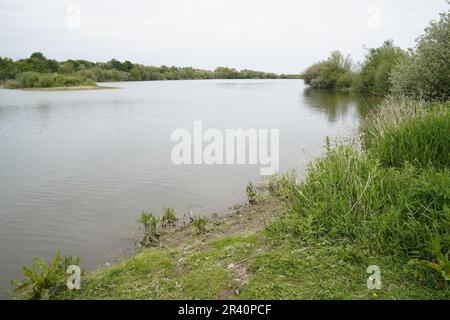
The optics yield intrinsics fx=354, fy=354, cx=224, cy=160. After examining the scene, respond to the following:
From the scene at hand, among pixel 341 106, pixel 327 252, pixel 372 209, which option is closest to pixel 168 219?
pixel 327 252

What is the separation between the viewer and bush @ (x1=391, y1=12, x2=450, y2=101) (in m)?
16.3

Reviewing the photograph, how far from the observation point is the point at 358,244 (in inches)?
180

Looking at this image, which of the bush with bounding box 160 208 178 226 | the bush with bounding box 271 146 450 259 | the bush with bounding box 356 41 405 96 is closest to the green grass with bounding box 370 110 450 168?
the bush with bounding box 271 146 450 259

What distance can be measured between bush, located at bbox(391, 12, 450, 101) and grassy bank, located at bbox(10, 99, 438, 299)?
12.1m

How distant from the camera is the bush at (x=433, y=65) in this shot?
1631cm

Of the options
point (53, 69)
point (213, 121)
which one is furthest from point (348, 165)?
point (53, 69)

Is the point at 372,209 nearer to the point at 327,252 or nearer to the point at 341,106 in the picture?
the point at 327,252

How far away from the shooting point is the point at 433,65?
1650cm

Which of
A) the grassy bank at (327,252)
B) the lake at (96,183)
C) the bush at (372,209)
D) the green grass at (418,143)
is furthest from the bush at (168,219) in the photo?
the green grass at (418,143)

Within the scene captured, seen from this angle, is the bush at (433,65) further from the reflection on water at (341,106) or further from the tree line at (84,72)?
the tree line at (84,72)

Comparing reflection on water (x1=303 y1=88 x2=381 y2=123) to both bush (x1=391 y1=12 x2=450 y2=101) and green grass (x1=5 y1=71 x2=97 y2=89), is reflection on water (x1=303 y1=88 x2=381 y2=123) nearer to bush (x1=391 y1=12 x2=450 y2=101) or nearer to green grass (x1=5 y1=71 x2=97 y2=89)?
bush (x1=391 y1=12 x2=450 y2=101)

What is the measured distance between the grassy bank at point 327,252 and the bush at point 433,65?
39.8 feet

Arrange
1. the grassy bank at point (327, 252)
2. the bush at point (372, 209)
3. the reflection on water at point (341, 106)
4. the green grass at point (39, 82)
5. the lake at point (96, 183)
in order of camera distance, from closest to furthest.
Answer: the grassy bank at point (327, 252)
the bush at point (372, 209)
the lake at point (96, 183)
the reflection on water at point (341, 106)
the green grass at point (39, 82)

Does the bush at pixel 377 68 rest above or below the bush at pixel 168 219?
above
